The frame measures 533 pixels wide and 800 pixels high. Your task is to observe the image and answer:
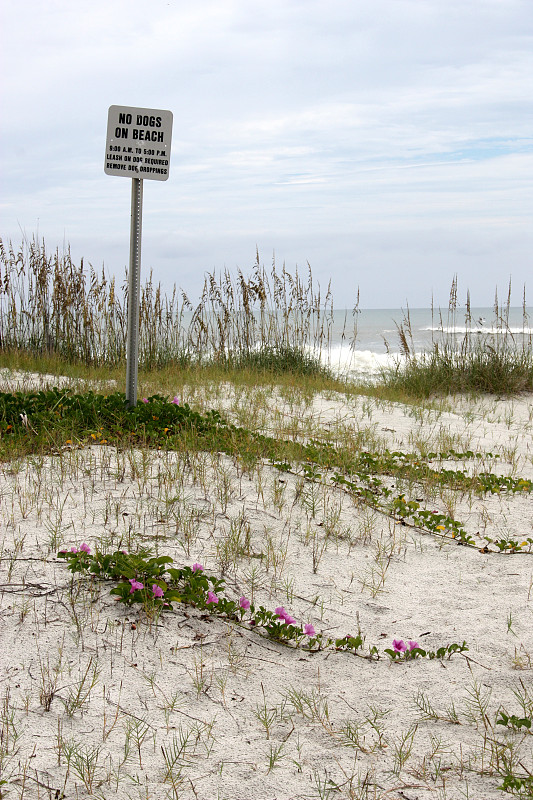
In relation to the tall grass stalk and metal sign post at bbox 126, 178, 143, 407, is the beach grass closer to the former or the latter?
metal sign post at bbox 126, 178, 143, 407

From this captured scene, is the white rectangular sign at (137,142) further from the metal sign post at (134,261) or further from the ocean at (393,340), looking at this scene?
the ocean at (393,340)

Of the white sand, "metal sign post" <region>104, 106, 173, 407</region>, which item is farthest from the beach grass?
"metal sign post" <region>104, 106, 173, 407</region>

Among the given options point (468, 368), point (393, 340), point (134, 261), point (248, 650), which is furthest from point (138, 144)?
point (393, 340)

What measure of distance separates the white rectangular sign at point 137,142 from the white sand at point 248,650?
7.14ft

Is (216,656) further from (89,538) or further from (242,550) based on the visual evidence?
(89,538)

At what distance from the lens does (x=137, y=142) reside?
4746 mm

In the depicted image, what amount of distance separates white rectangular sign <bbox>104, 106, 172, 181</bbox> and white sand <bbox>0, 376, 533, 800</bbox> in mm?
2175

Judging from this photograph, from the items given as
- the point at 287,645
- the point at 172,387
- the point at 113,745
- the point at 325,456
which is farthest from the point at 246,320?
the point at 113,745

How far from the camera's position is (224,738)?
1.92m

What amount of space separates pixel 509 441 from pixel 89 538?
435 cm

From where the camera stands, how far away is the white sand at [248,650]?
1.79m

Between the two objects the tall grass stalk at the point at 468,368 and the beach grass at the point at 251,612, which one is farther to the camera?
the tall grass stalk at the point at 468,368

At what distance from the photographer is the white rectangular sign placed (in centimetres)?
472

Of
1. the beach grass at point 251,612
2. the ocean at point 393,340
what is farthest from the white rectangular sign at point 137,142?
the ocean at point 393,340
